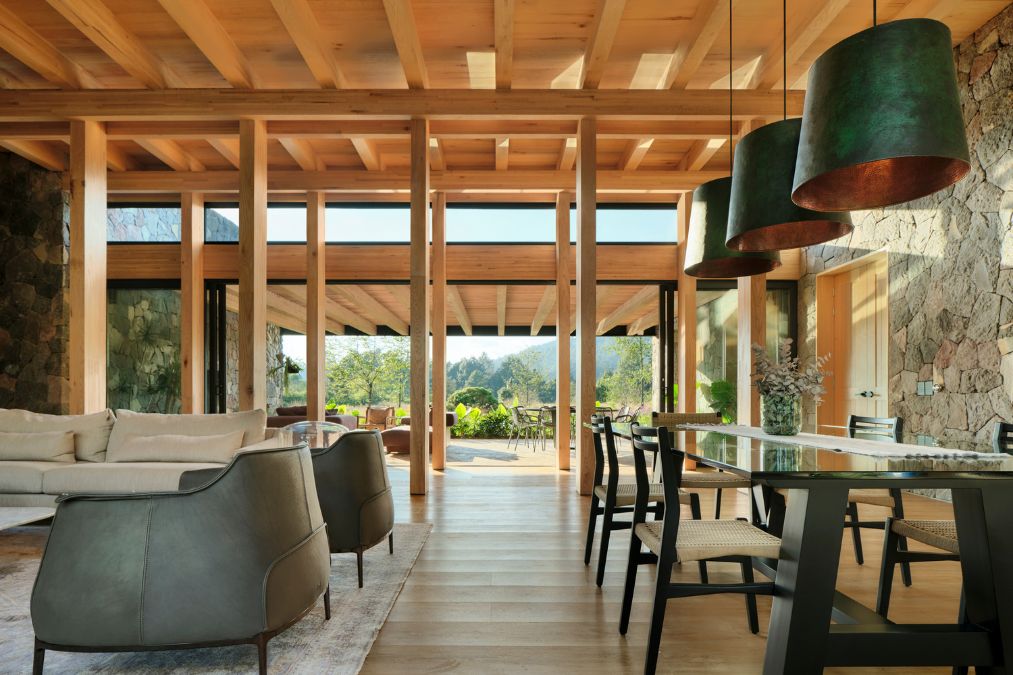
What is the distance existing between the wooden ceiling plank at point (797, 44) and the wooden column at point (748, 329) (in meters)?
1.79

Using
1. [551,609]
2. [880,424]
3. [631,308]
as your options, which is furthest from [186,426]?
[631,308]

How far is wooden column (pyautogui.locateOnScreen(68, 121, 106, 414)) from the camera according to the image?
220 inches

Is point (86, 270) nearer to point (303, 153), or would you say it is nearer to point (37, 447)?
point (37, 447)

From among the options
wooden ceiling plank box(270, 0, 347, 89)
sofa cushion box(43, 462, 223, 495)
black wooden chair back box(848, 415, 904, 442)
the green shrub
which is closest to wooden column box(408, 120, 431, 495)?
wooden ceiling plank box(270, 0, 347, 89)

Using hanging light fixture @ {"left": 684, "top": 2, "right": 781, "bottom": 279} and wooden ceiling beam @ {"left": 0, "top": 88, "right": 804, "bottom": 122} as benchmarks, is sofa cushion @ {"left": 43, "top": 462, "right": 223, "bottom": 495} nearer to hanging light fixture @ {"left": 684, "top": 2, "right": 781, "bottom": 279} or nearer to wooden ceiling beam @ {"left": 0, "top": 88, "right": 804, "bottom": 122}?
wooden ceiling beam @ {"left": 0, "top": 88, "right": 804, "bottom": 122}

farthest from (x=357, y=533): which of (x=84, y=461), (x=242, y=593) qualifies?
(x=84, y=461)

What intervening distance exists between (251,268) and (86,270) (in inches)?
61.2

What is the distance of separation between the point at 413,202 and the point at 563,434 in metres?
3.16

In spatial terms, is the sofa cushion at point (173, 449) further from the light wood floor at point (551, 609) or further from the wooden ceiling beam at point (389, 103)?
the wooden ceiling beam at point (389, 103)

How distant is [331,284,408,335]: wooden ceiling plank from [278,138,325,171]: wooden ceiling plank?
1.53 meters

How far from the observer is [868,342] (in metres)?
6.18

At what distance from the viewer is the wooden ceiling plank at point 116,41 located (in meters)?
4.36

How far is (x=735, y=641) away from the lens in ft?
8.04

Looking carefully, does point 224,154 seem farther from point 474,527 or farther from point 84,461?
point 474,527
